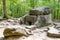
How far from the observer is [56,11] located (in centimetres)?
1405

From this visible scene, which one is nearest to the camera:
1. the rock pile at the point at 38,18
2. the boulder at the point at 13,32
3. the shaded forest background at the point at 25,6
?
the boulder at the point at 13,32

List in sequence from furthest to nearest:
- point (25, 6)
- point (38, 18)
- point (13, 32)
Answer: point (25, 6), point (38, 18), point (13, 32)

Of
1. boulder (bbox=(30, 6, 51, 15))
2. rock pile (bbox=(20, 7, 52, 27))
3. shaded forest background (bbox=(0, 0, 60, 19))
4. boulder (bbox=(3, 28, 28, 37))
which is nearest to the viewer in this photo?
boulder (bbox=(3, 28, 28, 37))

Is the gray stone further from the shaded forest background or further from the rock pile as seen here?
the shaded forest background

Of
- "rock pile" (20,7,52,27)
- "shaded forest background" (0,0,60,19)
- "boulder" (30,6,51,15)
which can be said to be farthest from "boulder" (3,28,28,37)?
"shaded forest background" (0,0,60,19)

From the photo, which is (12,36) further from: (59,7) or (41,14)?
(59,7)

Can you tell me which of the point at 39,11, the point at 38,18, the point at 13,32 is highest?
the point at 39,11

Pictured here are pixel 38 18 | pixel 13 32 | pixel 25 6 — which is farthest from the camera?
pixel 25 6

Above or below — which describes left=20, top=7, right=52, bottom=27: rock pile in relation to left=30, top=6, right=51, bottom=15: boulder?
below

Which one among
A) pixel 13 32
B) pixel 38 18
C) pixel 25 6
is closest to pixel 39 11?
pixel 38 18

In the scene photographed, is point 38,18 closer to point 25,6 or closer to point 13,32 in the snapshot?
point 13,32

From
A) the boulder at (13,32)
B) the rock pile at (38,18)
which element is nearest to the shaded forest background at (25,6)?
the rock pile at (38,18)

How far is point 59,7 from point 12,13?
7.27 m

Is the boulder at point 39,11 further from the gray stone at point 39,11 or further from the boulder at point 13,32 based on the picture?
the boulder at point 13,32
